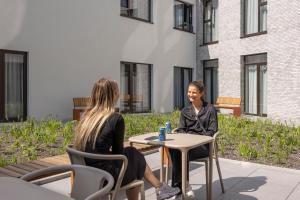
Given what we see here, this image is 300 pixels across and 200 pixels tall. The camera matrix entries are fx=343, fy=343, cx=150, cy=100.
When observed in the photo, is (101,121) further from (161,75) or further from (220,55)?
(220,55)

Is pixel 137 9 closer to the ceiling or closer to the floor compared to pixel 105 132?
closer to the ceiling

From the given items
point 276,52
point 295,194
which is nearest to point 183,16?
point 276,52

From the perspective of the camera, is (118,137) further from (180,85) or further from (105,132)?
(180,85)

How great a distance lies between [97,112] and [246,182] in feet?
9.24

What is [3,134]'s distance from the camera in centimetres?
773

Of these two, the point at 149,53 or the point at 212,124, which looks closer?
the point at 212,124

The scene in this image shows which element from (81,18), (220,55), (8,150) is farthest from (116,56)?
(8,150)

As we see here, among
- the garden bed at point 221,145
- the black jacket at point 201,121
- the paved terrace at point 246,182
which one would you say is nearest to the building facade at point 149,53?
the garden bed at point 221,145

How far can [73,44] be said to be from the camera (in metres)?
12.1

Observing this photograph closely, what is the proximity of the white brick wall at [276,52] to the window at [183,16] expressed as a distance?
2435mm

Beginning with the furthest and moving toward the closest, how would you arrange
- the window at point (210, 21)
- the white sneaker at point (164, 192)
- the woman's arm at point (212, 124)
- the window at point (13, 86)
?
1. the window at point (210, 21)
2. the window at point (13, 86)
3. the woman's arm at point (212, 124)
4. the white sneaker at point (164, 192)

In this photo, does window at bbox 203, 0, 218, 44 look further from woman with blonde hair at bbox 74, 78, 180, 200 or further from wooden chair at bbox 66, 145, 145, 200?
wooden chair at bbox 66, 145, 145, 200

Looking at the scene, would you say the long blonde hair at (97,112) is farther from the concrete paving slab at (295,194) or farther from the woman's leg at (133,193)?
the concrete paving slab at (295,194)

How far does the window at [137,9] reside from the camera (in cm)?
1423
